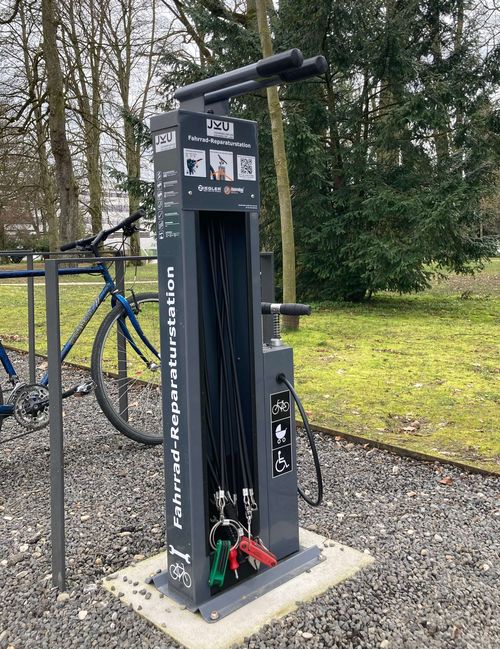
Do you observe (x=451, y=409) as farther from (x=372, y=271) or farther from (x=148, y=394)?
(x=372, y=271)

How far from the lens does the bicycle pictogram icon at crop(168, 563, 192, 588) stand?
229cm

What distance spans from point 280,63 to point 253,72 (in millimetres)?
112

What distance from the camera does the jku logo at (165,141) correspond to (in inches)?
82.8

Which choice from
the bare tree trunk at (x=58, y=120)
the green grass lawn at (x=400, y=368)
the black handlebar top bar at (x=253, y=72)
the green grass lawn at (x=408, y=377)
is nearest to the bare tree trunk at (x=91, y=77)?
the bare tree trunk at (x=58, y=120)

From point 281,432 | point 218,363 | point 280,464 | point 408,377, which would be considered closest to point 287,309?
point 218,363

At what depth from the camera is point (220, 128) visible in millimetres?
2186

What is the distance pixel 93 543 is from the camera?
286cm

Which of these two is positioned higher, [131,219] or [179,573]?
[131,219]

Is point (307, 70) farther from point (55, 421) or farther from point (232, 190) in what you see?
point (55, 421)

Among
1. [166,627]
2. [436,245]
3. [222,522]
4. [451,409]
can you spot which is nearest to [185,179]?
[222,522]

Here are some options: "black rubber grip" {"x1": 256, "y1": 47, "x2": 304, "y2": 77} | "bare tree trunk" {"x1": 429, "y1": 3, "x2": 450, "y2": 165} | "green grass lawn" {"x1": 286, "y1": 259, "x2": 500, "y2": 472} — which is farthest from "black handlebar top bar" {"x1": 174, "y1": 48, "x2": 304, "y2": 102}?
"bare tree trunk" {"x1": 429, "y1": 3, "x2": 450, "y2": 165}

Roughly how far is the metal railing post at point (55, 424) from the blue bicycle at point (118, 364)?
3.61 feet

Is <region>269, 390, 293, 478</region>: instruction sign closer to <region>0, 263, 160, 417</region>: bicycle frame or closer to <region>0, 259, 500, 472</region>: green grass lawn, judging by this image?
<region>0, 259, 500, 472</region>: green grass lawn

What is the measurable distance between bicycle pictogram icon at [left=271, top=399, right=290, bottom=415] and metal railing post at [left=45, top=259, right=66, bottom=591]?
0.86 metres
